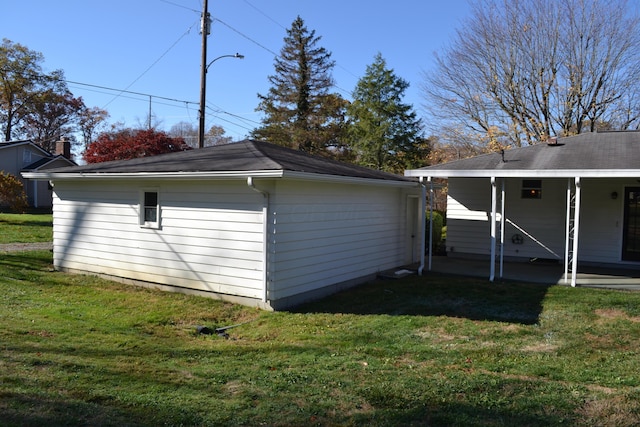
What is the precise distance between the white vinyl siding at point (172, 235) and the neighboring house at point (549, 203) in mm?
5197

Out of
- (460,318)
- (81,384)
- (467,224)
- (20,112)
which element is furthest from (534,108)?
(20,112)

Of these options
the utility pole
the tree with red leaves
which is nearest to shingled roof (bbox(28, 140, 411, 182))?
the utility pole

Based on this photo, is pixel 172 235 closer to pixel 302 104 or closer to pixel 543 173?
pixel 543 173

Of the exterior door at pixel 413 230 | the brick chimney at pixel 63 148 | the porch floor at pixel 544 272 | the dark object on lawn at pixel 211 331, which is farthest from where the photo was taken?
the brick chimney at pixel 63 148

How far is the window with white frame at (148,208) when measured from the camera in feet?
32.6

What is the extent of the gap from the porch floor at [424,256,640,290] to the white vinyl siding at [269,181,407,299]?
1594 millimetres

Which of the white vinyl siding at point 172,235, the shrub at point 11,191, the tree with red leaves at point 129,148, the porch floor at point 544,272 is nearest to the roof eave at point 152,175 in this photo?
the white vinyl siding at point 172,235

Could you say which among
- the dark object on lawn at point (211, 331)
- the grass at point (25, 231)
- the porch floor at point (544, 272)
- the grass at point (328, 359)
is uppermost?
the grass at point (25, 231)

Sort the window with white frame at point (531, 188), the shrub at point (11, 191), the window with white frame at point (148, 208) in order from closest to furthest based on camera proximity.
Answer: the window with white frame at point (148, 208), the window with white frame at point (531, 188), the shrub at point (11, 191)

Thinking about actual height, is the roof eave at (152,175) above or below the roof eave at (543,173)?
below

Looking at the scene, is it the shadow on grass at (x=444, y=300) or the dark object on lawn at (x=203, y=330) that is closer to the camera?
the dark object on lawn at (x=203, y=330)

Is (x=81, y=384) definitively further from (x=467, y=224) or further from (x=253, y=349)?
(x=467, y=224)

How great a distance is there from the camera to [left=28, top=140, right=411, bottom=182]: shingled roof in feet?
26.8

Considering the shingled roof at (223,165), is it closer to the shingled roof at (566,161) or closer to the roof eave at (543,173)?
the roof eave at (543,173)
